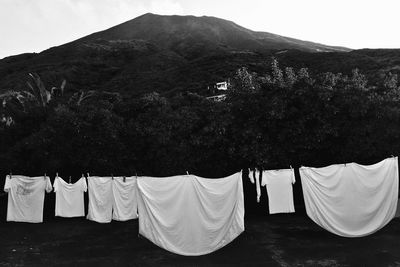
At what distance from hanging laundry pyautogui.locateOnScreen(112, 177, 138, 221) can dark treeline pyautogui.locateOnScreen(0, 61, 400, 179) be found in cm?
259

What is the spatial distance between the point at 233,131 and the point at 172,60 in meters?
52.3

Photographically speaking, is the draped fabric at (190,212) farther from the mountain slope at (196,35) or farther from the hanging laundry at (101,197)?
the mountain slope at (196,35)

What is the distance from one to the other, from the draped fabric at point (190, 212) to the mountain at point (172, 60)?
88.0 ft

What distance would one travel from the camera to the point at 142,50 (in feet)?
238

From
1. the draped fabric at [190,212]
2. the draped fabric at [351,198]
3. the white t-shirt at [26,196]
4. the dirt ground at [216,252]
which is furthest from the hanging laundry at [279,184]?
the white t-shirt at [26,196]

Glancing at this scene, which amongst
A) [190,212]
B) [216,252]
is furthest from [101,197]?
[216,252]

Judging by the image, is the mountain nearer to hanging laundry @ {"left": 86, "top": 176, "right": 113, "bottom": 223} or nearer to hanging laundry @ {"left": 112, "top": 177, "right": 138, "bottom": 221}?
hanging laundry @ {"left": 86, "top": 176, "right": 113, "bottom": 223}

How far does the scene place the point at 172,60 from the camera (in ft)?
211

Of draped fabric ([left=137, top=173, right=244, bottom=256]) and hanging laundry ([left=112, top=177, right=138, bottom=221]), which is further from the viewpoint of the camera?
hanging laundry ([left=112, top=177, right=138, bottom=221])

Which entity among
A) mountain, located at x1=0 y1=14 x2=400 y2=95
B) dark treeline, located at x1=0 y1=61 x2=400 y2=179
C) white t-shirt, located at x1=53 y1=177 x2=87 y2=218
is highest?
mountain, located at x1=0 y1=14 x2=400 y2=95

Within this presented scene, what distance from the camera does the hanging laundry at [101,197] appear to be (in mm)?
12273

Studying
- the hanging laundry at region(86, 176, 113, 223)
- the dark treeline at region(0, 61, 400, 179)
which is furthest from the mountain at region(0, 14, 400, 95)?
the hanging laundry at region(86, 176, 113, 223)

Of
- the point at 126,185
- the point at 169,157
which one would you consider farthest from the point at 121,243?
the point at 169,157

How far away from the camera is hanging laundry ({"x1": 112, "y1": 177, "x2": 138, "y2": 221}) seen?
1186cm
